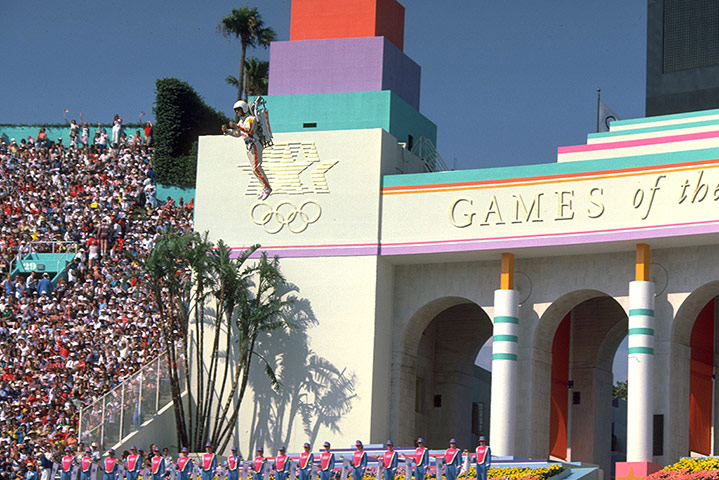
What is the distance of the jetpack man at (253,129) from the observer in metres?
35.5

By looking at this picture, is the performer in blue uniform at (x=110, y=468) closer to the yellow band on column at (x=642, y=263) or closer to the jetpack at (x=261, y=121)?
the jetpack at (x=261, y=121)

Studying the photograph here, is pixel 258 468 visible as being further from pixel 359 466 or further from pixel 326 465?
pixel 359 466

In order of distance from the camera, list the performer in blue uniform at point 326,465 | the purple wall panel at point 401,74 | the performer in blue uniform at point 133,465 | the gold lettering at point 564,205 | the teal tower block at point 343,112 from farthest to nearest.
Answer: the purple wall panel at point 401,74, the teal tower block at point 343,112, the gold lettering at point 564,205, the performer in blue uniform at point 133,465, the performer in blue uniform at point 326,465

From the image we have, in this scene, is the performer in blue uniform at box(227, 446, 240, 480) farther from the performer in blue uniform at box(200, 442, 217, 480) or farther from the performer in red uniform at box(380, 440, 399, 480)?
the performer in red uniform at box(380, 440, 399, 480)

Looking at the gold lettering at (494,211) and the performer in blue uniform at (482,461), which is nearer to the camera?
the performer in blue uniform at (482,461)

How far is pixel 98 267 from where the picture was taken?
45.2 meters

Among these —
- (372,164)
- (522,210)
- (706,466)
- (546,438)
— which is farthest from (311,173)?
(706,466)

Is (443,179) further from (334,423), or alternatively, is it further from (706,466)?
(706,466)

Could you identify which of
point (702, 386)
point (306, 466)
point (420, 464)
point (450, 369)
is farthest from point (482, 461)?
point (450, 369)

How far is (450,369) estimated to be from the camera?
43.4 metres

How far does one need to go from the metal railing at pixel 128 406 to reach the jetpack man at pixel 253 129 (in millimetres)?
6333

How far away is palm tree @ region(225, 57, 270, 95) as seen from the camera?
210 ft

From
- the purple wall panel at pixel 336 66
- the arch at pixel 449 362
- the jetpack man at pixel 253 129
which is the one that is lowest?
the arch at pixel 449 362

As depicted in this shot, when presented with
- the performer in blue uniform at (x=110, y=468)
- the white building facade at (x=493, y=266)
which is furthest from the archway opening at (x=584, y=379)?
the performer in blue uniform at (x=110, y=468)
